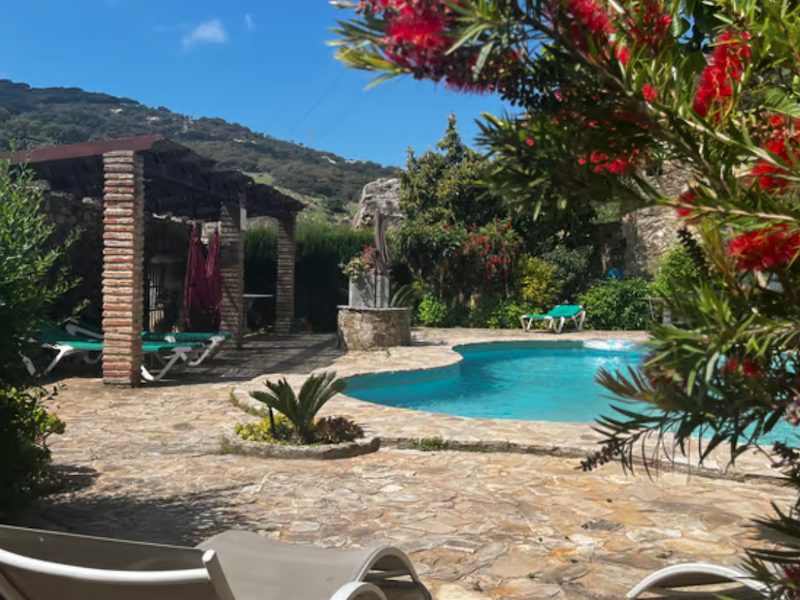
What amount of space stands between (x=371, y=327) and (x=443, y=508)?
8.87 metres

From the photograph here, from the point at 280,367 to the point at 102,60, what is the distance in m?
118

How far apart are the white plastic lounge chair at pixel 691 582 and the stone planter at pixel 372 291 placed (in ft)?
34.5

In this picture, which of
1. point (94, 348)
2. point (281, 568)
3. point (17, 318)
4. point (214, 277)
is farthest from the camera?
point (214, 277)

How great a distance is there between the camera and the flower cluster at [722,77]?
1107 mm

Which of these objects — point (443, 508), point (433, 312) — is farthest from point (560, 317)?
point (443, 508)

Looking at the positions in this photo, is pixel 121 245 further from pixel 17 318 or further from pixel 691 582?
pixel 691 582

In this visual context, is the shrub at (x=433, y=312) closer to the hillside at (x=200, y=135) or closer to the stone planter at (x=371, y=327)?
the stone planter at (x=371, y=327)

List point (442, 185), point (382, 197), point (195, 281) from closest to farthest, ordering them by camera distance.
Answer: point (195, 281), point (442, 185), point (382, 197)

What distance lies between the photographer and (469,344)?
44.9 feet

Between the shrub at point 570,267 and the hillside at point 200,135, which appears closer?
the shrub at point 570,267

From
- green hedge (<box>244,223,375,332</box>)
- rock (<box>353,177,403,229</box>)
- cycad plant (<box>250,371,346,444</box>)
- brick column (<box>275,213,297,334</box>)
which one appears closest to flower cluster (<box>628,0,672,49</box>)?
cycad plant (<box>250,371,346,444</box>)

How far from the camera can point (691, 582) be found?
2793mm

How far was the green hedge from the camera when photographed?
1742cm

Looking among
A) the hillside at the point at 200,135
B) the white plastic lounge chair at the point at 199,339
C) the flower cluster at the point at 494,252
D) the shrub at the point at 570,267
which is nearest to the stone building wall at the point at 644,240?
the shrub at the point at 570,267
